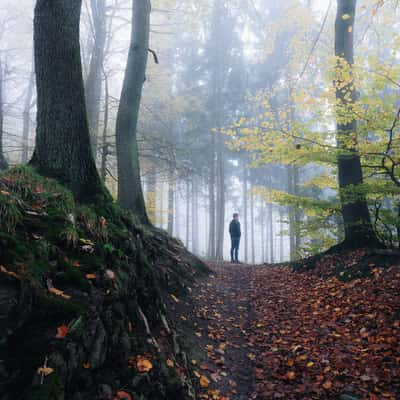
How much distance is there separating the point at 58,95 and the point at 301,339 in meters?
4.91

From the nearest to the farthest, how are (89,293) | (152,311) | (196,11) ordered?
(89,293) → (152,311) → (196,11)

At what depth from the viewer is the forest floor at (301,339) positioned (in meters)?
3.12

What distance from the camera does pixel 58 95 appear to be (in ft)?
13.2

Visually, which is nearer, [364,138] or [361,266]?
[361,266]

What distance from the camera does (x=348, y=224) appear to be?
7.29 meters

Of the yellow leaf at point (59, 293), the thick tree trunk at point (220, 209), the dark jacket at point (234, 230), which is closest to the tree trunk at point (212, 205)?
the thick tree trunk at point (220, 209)

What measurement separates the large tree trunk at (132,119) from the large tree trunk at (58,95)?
278cm

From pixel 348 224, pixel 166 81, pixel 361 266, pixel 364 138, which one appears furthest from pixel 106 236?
pixel 166 81

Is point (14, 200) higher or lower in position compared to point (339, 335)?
higher

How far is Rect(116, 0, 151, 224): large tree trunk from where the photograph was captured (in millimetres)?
6918

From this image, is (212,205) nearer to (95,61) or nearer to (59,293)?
(95,61)

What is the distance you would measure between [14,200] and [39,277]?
957mm

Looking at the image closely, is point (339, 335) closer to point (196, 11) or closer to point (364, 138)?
point (364, 138)

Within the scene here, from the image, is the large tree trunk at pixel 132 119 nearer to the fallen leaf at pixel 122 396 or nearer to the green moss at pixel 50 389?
the fallen leaf at pixel 122 396
